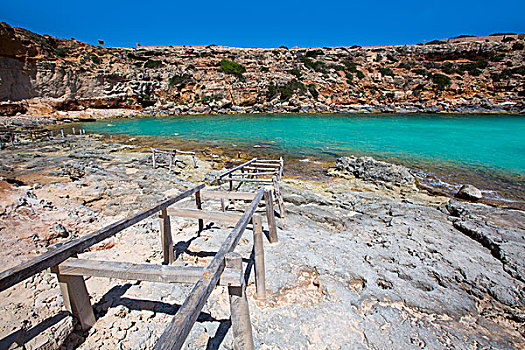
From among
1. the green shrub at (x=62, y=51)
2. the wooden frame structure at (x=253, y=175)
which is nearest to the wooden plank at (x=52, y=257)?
the wooden frame structure at (x=253, y=175)

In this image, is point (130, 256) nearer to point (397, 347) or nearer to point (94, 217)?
point (94, 217)

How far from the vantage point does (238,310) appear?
7.07 feet

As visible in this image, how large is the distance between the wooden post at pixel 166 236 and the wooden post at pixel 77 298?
142 centimetres

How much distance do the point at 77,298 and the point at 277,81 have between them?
61.5 metres

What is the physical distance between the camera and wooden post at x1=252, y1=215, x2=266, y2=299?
3.43m

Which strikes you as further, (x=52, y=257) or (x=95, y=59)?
(x=95, y=59)

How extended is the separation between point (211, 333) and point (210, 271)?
1.45m

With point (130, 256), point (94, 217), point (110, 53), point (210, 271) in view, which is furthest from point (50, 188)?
point (110, 53)

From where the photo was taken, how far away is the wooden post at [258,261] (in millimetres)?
3426

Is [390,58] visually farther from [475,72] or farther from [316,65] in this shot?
[316,65]

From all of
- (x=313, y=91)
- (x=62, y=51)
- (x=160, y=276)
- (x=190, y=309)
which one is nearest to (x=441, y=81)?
(x=313, y=91)

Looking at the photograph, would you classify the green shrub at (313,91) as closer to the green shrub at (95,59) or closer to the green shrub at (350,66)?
the green shrub at (350,66)

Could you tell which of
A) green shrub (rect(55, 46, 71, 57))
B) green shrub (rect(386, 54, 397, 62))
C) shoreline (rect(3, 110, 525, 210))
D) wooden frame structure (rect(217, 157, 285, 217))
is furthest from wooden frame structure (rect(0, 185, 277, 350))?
green shrub (rect(386, 54, 397, 62))

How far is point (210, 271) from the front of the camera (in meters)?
1.93
